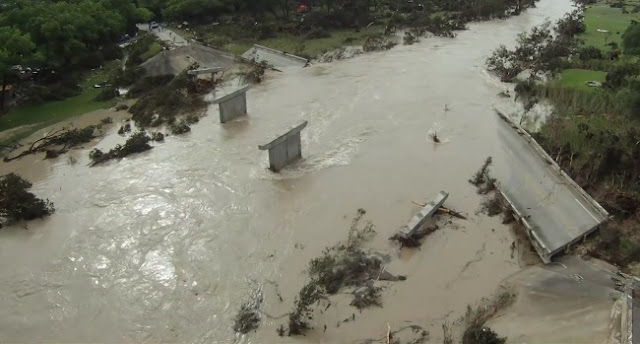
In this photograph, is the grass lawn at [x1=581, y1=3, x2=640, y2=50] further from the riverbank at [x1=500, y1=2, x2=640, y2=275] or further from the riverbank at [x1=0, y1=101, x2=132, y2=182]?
the riverbank at [x1=0, y1=101, x2=132, y2=182]

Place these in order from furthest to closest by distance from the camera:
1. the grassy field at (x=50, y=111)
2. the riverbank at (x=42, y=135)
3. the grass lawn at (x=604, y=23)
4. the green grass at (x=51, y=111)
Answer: the grass lawn at (x=604, y=23), the green grass at (x=51, y=111), the grassy field at (x=50, y=111), the riverbank at (x=42, y=135)

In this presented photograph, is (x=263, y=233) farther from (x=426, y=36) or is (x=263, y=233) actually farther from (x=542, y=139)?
(x=426, y=36)

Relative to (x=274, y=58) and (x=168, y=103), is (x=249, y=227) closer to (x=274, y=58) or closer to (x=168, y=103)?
(x=168, y=103)

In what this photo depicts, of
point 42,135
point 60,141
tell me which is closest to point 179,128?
point 60,141

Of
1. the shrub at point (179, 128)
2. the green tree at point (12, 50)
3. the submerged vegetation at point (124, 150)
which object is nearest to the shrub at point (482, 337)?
the submerged vegetation at point (124, 150)

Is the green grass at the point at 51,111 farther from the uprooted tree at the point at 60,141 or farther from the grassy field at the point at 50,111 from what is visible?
the uprooted tree at the point at 60,141

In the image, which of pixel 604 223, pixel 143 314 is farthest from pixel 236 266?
pixel 604 223
